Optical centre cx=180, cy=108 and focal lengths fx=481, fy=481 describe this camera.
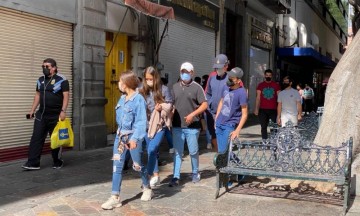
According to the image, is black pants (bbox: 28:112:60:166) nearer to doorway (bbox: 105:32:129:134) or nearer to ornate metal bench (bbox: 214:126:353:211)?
ornate metal bench (bbox: 214:126:353:211)

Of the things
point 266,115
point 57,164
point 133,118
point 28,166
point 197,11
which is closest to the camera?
point 133,118

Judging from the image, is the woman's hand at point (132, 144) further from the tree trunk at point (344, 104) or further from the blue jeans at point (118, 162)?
the tree trunk at point (344, 104)

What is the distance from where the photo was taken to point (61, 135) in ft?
25.6

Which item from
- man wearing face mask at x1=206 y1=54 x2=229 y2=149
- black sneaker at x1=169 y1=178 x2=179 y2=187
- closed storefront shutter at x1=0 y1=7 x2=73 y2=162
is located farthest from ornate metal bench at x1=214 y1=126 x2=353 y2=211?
closed storefront shutter at x1=0 y1=7 x2=73 y2=162

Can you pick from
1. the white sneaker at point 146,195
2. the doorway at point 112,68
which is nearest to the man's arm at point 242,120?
the white sneaker at point 146,195

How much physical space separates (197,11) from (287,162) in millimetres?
10610

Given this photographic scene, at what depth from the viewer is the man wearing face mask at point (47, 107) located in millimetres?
7699

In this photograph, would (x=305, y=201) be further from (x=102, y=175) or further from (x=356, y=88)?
(x=102, y=175)

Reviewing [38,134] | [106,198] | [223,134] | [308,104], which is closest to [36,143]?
[38,134]

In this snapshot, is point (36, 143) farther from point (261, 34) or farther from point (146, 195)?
point (261, 34)

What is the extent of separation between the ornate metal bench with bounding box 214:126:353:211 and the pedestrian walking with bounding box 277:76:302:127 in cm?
226

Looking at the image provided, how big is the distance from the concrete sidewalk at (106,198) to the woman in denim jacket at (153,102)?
1.11 feet

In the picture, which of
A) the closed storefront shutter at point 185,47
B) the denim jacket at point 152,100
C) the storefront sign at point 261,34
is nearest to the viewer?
the denim jacket at point 152,100

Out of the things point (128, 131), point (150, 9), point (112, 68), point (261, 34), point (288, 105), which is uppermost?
point (261, 34)
